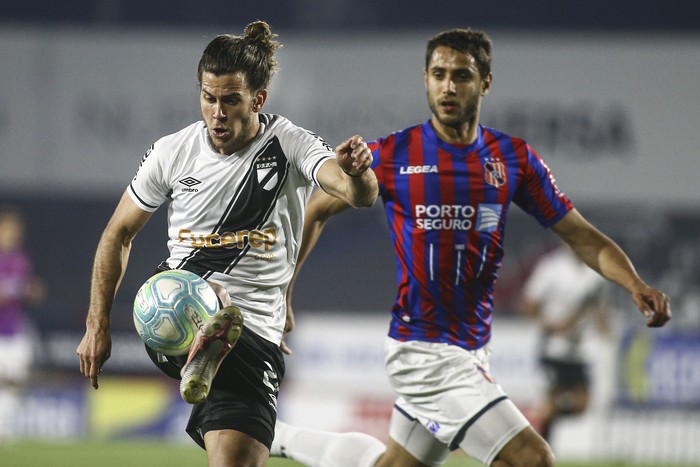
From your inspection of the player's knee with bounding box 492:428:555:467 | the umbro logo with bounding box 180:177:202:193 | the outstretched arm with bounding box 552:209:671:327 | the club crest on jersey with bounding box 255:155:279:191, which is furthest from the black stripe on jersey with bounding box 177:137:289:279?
the outstretched arm with bounding box 552:209:671:327

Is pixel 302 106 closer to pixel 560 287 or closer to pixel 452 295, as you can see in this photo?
pixel 560 287

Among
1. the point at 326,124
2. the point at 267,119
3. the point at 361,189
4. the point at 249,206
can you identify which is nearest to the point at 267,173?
the point at 249,206

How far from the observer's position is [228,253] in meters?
4.31

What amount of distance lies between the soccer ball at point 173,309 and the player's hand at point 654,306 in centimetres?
179

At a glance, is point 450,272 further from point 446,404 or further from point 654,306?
point 654,306

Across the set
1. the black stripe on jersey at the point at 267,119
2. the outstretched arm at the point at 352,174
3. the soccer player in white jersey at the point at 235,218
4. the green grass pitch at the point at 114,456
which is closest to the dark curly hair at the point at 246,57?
the soccer player in white jersey at the point at 235,218

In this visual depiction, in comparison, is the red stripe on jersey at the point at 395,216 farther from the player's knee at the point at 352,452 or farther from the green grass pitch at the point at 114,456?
the green grass pitch at the point at 114,456

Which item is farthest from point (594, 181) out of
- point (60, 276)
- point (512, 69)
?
point (60, 276)

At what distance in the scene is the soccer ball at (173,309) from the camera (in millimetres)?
3988

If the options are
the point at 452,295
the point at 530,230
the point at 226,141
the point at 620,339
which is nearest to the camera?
the point at 226,141

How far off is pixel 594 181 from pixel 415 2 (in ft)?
8.66

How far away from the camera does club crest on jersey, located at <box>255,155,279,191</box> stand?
4.31m

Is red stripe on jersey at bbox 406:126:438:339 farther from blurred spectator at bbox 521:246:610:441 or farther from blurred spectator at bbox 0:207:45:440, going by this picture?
blurred spectator at bbox 0:207:45:440

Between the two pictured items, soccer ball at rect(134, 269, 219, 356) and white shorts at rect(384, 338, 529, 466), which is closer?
soccer ball at rect(134, 269, 219, 356)
